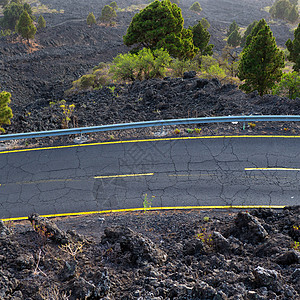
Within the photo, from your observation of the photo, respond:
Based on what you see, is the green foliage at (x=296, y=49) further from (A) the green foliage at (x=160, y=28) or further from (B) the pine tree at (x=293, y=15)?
(B) the pine tree at (x=293, y=15)

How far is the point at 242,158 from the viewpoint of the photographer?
510 inches

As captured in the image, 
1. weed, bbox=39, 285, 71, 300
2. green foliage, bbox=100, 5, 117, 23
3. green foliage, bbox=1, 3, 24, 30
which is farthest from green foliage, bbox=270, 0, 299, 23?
weed, bbox=39, 285, 71, 300

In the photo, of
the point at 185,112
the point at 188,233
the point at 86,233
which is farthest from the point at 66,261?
the point at 185,112

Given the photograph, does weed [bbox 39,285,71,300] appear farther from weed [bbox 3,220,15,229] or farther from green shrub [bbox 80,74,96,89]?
green shrub [bbox 80,74,96,89]

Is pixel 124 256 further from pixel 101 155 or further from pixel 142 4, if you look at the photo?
pixel 142 4

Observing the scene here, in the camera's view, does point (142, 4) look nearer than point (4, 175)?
No

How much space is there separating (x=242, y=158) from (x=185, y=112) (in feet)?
19.4

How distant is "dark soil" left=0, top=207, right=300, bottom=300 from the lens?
18.6ft

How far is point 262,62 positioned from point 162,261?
16.6m

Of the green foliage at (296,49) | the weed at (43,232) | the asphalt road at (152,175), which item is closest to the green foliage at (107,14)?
the green foliage at (296,49)

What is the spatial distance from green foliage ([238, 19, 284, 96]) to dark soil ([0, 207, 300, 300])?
13226 millimetres

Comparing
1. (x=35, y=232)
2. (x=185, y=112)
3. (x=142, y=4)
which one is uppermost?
(x=142, y=4)

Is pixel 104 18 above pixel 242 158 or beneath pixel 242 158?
above

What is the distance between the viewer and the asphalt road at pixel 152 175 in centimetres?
1091
